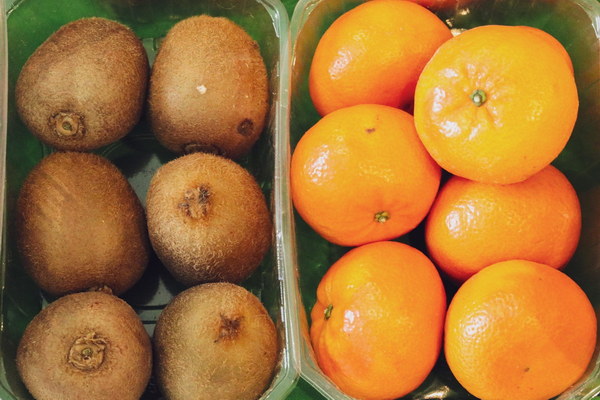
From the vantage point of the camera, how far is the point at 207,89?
30.1 inches

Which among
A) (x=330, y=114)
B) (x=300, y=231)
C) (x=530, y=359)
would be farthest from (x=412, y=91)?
(x=530, y=359)

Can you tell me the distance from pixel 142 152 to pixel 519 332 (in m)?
0.56

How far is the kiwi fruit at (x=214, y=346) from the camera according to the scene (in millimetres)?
672

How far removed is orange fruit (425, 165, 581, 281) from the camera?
0.71 metres

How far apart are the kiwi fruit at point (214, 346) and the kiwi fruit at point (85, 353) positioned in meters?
0.03

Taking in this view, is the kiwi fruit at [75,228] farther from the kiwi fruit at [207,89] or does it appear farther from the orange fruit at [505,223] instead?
the orange fruit at [505,223]

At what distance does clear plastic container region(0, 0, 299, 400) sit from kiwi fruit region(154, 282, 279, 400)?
5 cm

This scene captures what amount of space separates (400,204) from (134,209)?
0.33 meters

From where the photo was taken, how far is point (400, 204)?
726 mm

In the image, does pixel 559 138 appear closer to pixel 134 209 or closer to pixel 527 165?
pixel 527 165

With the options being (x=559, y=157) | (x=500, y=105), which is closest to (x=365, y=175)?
(x=500, y=105)

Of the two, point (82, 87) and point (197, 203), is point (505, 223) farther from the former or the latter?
point (82, 87)

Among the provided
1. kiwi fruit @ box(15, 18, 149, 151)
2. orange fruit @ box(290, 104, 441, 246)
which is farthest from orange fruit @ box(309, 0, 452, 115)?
kiwi fruit @ box(15, 18, 149, 151)

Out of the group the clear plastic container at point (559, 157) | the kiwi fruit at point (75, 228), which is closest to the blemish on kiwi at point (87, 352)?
the kiwi fruit at point (75, 228)
